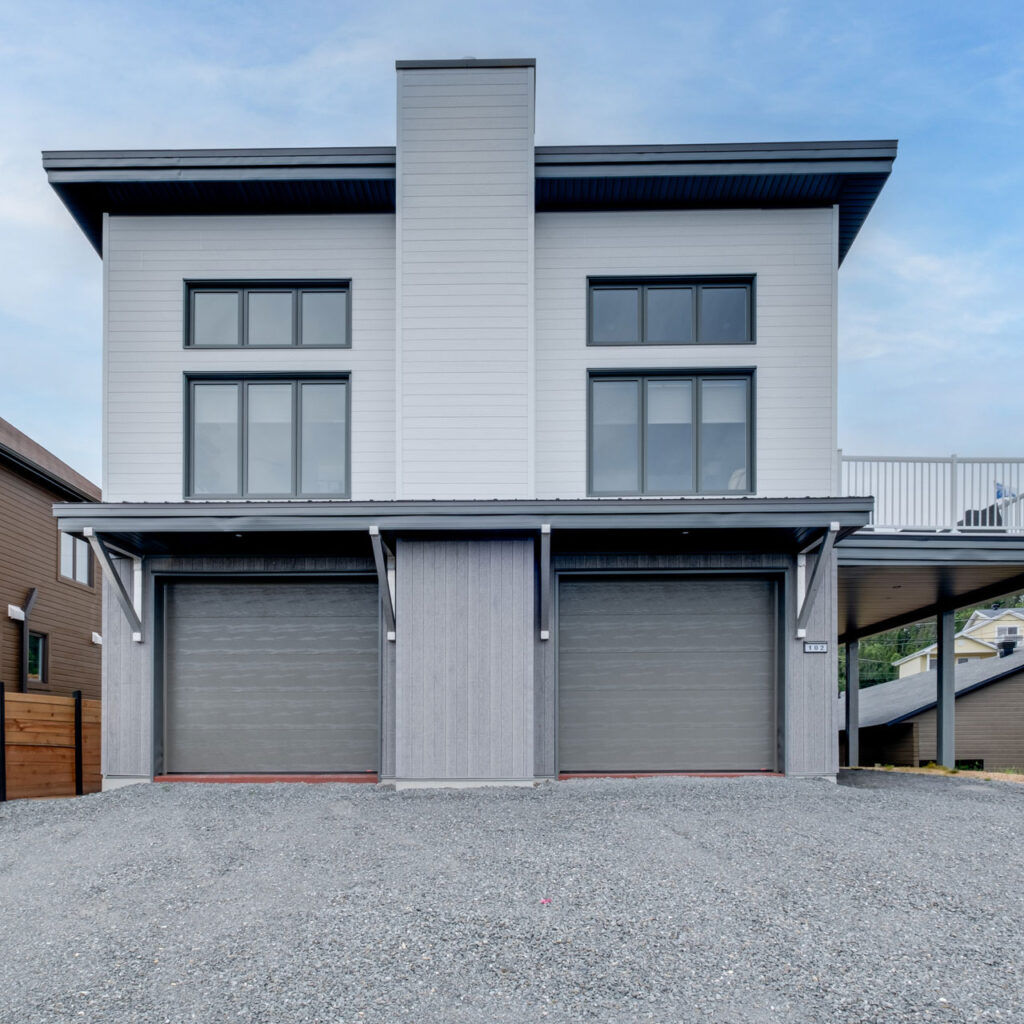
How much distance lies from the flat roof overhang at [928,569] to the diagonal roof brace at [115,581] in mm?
8526

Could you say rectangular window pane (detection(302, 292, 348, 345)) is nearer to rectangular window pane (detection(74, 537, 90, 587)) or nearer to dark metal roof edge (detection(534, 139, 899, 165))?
dark metal roof edge (detection(534, 139, 899, 165))

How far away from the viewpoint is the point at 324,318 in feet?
32.3

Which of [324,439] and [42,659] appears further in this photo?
[42,659]

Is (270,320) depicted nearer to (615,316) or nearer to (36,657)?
(615,316)

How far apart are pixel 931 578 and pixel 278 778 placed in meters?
9.13

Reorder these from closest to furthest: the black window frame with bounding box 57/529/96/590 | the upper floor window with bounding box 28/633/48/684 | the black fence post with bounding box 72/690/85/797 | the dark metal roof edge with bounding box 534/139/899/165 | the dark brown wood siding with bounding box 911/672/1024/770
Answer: the dark metal roof edge with bounding box 534/139/899/165 < the black fence post with bounding box 72/690/85/797 < the upper floor window with bounding box 28/633/48/684 < the black window frame with bounding box 57/529/96/590 < the dark brown wood siding with bounding box 911/672/1024/770

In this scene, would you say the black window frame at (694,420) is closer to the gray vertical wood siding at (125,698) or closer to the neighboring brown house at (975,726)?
the gray vertical wood siding at (125,698)

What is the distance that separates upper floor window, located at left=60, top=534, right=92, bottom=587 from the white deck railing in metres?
14.8

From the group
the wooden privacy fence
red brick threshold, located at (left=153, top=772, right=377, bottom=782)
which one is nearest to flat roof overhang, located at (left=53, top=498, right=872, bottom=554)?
red brick threshold, located at (left=153, top=772, right=377, bottom=782)

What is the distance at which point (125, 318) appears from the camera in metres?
9.66

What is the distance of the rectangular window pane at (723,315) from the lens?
9727mm

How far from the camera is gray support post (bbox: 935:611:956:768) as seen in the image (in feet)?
41.2

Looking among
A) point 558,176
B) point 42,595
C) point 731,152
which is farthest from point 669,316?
point 42,595

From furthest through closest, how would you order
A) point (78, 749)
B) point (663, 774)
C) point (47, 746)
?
point (78, 749), point (47, 746), point (663, 774)
